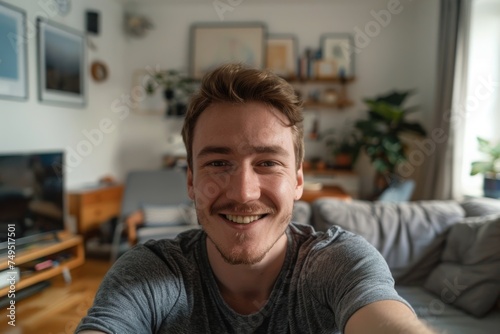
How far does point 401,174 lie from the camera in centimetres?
362

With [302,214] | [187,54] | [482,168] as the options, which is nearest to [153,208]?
[302,214]

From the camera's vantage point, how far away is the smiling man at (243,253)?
31.2 inches

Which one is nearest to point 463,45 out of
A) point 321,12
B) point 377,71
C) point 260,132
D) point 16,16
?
point 377,71

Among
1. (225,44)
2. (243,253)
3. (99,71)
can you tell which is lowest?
(243,253)

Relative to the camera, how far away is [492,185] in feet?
8.12

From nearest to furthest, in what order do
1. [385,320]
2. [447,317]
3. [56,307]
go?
[385,320]
[447,317]
[56,307]

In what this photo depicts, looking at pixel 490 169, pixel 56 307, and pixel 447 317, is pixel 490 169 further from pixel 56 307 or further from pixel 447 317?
pixel 56 307

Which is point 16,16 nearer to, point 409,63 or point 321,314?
point 321,314

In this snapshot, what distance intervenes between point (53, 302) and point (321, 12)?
389 cm

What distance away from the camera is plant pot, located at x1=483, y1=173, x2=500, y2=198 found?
96.7 inches

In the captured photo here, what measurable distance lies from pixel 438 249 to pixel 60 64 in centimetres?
340

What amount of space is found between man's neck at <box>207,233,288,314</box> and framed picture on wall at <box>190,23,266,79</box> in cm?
352

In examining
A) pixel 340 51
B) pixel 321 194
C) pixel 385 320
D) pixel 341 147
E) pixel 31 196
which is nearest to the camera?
pixel 385 320

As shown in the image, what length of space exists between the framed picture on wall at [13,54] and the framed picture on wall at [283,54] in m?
2.43
